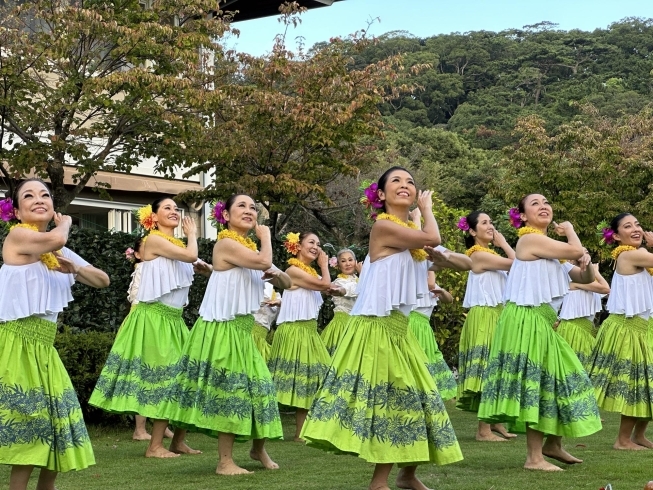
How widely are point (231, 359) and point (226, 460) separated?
763mm

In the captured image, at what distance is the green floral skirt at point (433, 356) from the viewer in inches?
411

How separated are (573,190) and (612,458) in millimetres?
16553

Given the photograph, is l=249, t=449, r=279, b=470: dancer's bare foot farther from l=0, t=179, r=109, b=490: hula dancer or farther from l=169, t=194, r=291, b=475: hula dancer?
l=0, t=179, r=109, b=490: hula dancer

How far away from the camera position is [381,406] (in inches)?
235

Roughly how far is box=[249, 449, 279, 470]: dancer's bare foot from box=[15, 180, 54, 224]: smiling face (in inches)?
109

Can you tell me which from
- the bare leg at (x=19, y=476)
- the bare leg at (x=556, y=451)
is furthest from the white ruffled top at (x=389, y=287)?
the bare leg at (x=19, y=476)

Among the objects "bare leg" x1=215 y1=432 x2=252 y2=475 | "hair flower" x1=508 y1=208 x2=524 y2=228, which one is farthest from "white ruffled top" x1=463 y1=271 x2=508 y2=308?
"bare leg" x1=215 y1=432 x2=252 y2=475

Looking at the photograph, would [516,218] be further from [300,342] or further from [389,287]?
[300,342]

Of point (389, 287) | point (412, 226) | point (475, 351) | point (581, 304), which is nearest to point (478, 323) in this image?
point (475, 351)

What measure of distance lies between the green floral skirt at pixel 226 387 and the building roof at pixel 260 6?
14.6 metres

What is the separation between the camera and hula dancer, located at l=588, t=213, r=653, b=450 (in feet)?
28.8

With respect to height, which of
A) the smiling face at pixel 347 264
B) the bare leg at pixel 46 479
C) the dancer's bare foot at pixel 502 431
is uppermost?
the smiling face at pixel 347 264

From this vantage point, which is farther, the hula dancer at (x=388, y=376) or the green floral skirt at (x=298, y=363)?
the green floral skirt at (x=298, y=363)

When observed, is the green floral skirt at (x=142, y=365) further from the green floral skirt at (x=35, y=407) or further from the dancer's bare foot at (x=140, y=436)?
the green floral skirt at (x=35, y=407)
